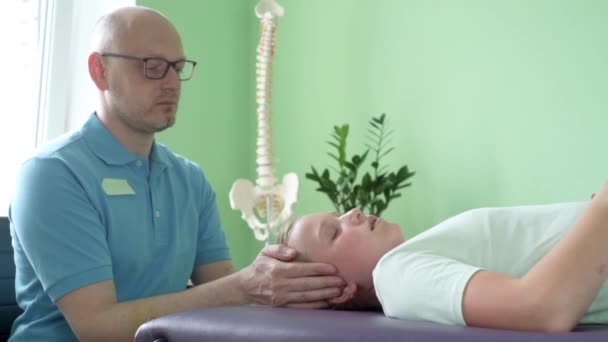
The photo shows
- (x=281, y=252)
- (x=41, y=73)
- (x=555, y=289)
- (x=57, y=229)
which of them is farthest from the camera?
(x=41, y=73)

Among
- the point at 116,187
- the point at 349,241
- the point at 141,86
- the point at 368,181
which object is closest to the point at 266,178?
the point at 368,181

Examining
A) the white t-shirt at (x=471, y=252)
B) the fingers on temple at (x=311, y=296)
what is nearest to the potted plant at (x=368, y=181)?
the fingers on temple at (x=311, y=296)

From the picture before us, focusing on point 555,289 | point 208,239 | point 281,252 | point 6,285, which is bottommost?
point 6,285

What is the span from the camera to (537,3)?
106 inches

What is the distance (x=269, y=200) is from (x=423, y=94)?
0.82m

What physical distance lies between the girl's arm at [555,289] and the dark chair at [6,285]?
1.34 m

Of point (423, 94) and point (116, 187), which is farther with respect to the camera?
point (423, 94)

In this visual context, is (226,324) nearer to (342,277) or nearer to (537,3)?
(342,277)

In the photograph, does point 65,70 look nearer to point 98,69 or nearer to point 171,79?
point 98,69

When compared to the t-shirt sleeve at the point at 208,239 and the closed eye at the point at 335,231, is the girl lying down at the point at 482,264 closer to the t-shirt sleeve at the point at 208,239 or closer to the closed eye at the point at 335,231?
the closed eye at the point at 335,231

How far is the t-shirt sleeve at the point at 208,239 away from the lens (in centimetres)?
215

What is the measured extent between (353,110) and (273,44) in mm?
492

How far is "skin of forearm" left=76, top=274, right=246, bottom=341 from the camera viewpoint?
1.58m

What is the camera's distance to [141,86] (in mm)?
1980
